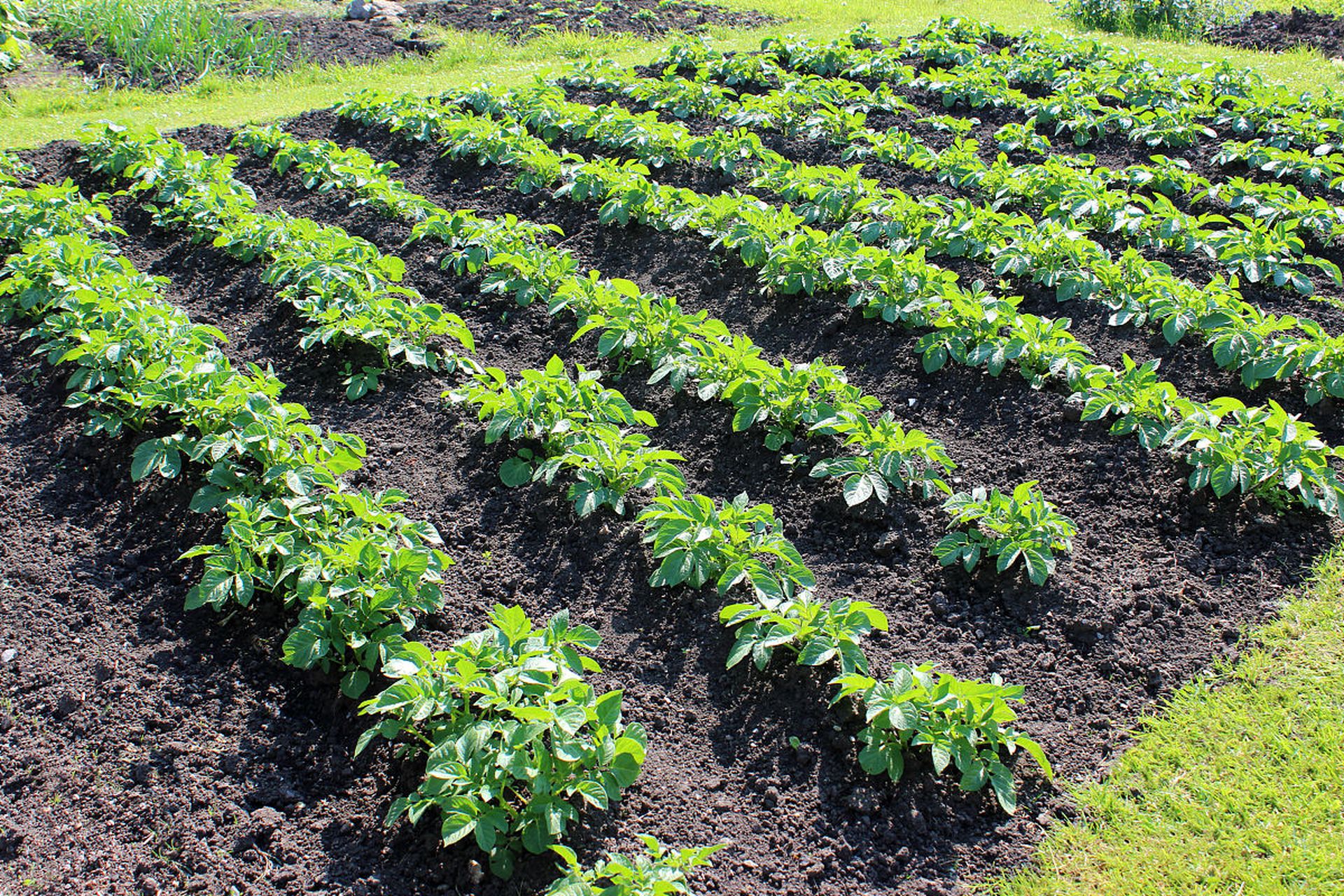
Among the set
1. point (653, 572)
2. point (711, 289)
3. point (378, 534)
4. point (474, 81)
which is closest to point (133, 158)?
point (474, 81)

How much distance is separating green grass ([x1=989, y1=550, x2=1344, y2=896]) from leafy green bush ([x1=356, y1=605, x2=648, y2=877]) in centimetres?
120

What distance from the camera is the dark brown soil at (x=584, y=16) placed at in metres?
11.7

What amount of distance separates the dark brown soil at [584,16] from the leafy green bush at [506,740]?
10308 millimetres

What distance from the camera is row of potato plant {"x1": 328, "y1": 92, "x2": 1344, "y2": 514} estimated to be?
384 cm

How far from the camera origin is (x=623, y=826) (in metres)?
2.79

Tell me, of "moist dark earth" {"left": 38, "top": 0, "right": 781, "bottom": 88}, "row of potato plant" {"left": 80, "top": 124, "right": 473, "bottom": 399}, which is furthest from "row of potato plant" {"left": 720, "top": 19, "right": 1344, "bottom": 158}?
"row of potato plant" {"left": 80, "top": 124, "right": 473, "bottom": 399}

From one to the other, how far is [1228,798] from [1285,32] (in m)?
11.2

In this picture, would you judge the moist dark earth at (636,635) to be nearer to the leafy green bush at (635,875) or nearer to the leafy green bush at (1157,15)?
the leafy green bush at (635,875)

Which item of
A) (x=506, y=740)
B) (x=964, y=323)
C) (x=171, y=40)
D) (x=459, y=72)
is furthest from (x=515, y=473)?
(x=171, y=40)

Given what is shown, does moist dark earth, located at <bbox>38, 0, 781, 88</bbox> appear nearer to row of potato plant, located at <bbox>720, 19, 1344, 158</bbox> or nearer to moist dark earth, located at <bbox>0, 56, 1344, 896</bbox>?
row of potato plant, located at <bbox>720, 19, 1344, 158</bbox>

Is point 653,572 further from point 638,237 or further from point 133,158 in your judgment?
point 133,158

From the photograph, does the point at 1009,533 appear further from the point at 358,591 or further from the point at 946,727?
the point at 358,591

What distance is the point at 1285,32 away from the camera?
10789 mm

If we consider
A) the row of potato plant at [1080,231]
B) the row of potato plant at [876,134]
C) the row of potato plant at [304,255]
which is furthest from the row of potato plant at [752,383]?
the row of potato plant at [876,134]
